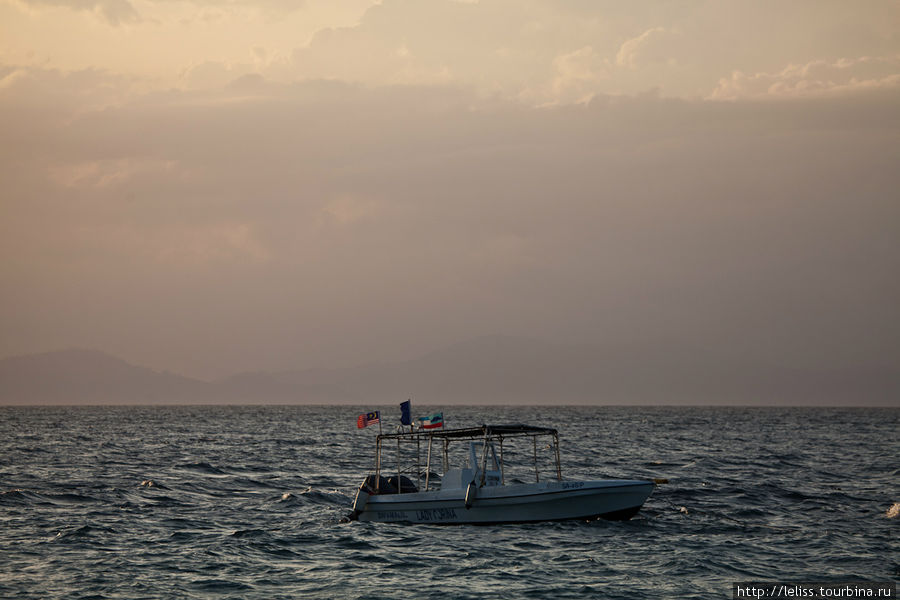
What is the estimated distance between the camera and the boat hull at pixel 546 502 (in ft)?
105

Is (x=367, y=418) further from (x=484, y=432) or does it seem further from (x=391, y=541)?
(x=391, y=541)

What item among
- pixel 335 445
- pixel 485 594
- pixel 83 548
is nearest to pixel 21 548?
pixel 83 548

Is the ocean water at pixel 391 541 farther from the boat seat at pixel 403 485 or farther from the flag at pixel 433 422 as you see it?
the flag at pixel 433 422

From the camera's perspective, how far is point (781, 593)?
22.2 meters

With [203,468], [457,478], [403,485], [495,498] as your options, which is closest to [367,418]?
[403,485]

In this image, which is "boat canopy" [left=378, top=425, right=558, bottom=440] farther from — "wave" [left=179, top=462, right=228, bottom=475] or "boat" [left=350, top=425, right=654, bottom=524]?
"wave" [left=179, top=462, right=228, bottom=475]

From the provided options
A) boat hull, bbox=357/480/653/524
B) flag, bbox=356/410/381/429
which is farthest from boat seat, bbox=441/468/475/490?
flag, bbox=356/410/381/429

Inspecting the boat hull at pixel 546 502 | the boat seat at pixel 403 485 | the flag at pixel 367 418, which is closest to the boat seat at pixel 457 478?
the boat hull at pixel 546 502

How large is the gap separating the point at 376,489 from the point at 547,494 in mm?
7940

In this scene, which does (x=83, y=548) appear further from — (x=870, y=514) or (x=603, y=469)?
(x=603, y=469)

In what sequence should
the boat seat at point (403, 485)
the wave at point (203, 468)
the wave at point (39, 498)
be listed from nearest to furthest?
the boat seat at point (403, 485)
the wave at point (39, 498)
the wave at point (203, 468)

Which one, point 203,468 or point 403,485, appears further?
point 203,468

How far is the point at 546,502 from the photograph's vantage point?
31.9 metres

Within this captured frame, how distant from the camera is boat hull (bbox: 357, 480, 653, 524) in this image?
31.9m
